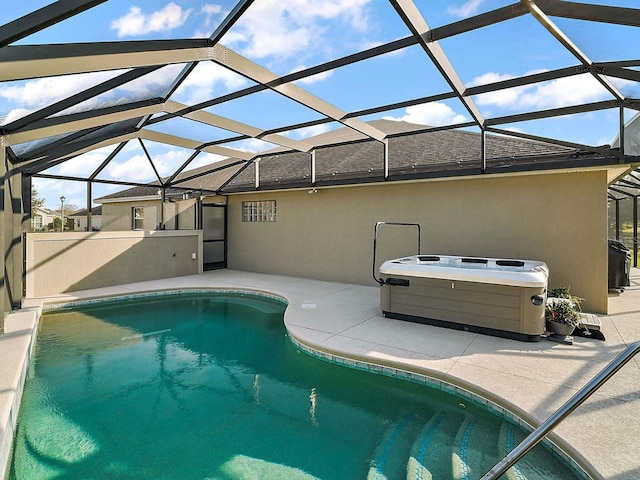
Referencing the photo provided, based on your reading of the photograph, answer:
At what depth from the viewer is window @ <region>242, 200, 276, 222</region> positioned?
11791 mm

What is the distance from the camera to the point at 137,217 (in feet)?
49.3

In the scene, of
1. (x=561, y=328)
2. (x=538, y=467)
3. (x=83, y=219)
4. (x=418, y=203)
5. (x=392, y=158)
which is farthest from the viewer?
(x=83, y=219)

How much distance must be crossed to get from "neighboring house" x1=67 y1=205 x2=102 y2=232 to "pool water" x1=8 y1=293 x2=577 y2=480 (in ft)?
45.5

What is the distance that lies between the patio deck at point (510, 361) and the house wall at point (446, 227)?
1.43 meters

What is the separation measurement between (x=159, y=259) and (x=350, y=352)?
8.27 meters

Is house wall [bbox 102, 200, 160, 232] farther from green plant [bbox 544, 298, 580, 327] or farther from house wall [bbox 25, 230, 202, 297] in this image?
green plant [bbox 544, 298, 580, 327]

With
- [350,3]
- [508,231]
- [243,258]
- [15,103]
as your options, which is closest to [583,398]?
[350,3]

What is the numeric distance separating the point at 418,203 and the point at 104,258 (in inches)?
340

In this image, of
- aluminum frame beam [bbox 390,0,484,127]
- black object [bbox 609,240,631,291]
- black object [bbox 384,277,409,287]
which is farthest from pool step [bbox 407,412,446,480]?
black object [bbox 609,240,631,291]

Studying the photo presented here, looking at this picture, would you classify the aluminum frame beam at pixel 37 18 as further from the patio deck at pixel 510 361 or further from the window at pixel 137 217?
the window at pixel 137 217

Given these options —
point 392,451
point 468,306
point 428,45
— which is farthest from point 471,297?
point 428,45

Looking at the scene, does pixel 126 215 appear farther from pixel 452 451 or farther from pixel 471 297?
pixel 452 451

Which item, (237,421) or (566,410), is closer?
(566,410)

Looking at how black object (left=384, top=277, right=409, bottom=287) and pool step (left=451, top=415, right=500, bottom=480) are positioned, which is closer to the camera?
pool step (left=451, top=415, right=500, bottom=480)
